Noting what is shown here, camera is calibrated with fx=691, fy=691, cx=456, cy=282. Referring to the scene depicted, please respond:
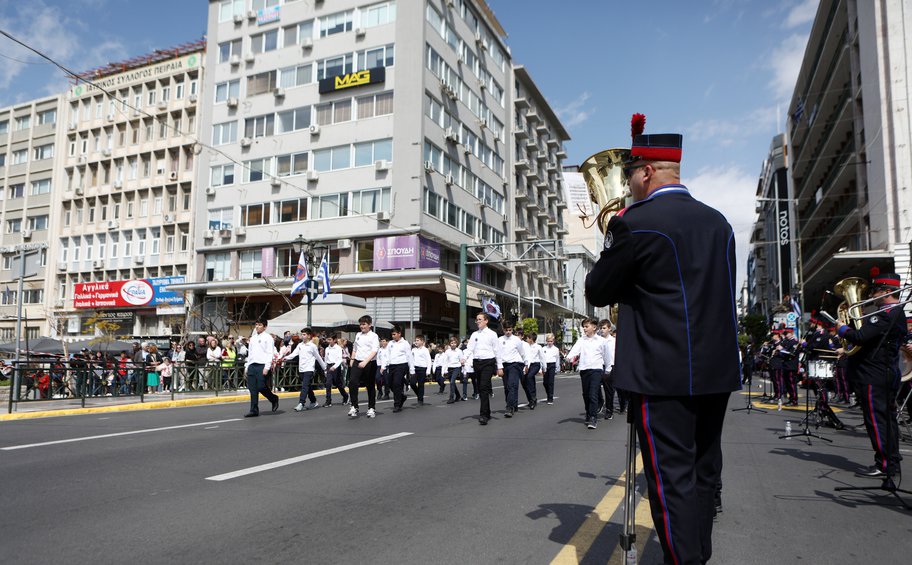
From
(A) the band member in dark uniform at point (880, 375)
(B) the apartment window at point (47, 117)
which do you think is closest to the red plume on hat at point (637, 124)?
(A) the band member in dark uniform at point (880, 375)

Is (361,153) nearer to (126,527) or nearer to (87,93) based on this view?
(87,93)

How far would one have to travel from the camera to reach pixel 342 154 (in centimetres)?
3978

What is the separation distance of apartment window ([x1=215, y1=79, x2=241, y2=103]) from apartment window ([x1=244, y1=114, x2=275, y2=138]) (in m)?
2.38

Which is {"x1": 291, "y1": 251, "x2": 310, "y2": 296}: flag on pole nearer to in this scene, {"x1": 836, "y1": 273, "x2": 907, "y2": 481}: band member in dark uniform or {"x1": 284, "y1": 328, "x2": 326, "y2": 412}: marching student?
{"x1": 284, "y1": 328, "x2": 326, "y2": 412}: marching student

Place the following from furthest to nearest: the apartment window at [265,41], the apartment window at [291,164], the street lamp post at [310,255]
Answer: the apartment window at [265,41], the apartment window at [291,164], the street lamp post at [310,255]

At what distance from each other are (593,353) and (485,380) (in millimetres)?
2083

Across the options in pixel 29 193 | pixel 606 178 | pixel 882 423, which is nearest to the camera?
pixel 606 178

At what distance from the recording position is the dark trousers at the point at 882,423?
611 centimetres

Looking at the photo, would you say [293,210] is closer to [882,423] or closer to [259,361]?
[259,361]

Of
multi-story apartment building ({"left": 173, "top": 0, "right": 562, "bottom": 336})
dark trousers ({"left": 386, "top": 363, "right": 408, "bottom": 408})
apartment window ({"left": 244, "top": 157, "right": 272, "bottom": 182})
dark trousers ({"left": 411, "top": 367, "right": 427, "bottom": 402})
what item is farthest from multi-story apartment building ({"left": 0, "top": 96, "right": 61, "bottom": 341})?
dark trousers ({"left": 386, "top": 363, "right": 408, "bottom": 408})

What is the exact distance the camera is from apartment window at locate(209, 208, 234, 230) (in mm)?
42781

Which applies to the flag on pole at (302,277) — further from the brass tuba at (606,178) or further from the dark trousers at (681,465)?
the dark trousers at (681,465)

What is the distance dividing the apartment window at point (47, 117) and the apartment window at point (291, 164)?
94.0 feet

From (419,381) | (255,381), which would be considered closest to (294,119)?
(419,381)
